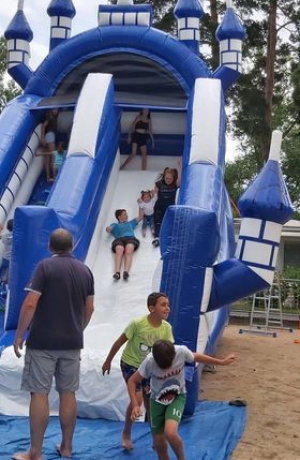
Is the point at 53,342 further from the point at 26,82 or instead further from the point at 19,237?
the point at 26,82

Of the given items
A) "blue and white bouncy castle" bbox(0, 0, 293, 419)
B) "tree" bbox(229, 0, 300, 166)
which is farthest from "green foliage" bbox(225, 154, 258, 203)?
"blue and white bouncy castle" bbox(0, 0, 293, 419)

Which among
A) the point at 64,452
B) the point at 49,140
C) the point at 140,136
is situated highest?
Result: the point at 140,136

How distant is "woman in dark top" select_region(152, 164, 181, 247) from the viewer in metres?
7.24

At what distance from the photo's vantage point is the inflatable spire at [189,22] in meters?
8.89

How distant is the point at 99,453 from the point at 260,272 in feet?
5.80

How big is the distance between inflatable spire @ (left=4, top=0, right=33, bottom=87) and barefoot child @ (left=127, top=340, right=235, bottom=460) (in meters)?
6.27

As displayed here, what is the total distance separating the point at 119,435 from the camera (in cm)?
463

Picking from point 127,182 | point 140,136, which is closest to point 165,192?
point 127,182

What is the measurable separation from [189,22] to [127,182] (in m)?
2.44

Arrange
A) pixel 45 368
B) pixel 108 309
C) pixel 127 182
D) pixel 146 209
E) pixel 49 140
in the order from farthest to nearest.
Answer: pixel 49 140, pixel 127 182, pixel 146 209, pixel 108 309, pixel 45 368

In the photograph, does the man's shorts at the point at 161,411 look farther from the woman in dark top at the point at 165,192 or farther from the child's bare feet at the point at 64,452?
the woman in dark top at the point at 165,192

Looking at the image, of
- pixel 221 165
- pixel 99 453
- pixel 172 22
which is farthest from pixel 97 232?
pixel 172 22

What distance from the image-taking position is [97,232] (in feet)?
22.8

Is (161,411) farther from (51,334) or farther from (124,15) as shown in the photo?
(124,15)
